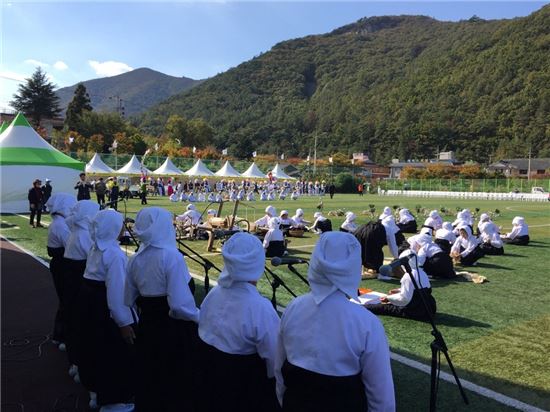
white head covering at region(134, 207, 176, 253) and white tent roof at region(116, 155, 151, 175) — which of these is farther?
white tent roof at region(116, 155, 151, 175)

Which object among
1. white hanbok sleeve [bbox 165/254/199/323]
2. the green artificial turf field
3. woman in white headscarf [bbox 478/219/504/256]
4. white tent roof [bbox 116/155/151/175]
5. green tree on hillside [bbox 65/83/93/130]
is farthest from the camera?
green tree on hillside [bbox 65/83/93/130]

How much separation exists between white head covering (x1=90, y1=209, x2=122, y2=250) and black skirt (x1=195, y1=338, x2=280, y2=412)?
5.47 ft

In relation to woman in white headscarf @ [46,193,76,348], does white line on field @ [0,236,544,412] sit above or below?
below

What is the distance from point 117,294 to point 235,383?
157cm

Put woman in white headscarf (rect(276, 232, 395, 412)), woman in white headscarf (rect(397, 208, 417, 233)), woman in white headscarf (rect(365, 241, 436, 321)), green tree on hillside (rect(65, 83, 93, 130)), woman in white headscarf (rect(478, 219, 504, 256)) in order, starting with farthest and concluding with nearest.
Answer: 1. green tree on hillside (rect(65, 83, 93, 130))
2. woman in white headscarf (rect(397, 208, 417, 233))
3. woman in white headscarf (rect(478, 219, 504, 256))
4. woman in white headscarf (rect(365, 241, 436, 321))
5. woman in white headscarf (rect(276, 232, 395, 412))

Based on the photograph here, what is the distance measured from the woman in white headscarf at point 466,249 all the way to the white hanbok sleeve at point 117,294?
956 cm

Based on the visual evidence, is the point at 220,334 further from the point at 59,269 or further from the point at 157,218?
the point at 59,269

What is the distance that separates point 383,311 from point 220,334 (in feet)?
16.2

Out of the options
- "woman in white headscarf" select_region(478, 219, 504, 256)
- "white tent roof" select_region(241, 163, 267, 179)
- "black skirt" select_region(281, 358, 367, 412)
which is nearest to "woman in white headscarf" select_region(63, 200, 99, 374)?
"black skirt" select_region(281, 358, 367, 412)

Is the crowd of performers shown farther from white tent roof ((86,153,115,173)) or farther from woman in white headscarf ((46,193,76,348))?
white tent roof ((86,153,115,173))

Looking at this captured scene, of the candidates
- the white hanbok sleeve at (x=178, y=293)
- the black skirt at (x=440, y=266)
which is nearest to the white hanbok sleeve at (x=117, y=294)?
the white hanbok sleeve at (x=178, y=293)

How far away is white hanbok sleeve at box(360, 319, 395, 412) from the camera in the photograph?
235cm

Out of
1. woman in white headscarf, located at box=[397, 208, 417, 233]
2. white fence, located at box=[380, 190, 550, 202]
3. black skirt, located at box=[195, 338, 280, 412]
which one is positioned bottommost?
white fence, located at box=[380, 190, 550, 202]

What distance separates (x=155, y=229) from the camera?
354 centimetres
